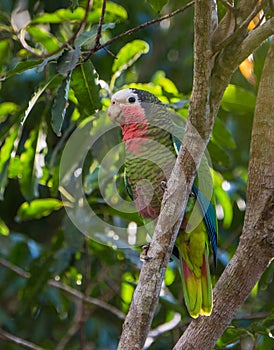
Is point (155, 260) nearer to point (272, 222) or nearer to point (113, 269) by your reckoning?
point (272, 222)

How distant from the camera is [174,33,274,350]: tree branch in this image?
1830 millimetres

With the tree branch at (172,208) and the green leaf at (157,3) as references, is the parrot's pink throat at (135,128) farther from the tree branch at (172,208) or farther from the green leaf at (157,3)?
the tree branch at (172,208)

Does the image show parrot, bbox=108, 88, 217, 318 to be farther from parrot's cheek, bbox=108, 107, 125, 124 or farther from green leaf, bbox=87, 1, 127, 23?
green leaf, bbox=87, 1, 127, 23

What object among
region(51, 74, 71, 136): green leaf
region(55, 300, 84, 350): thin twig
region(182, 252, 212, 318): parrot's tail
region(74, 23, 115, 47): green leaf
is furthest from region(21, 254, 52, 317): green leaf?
region(74, 23, 115, 47): green leaf

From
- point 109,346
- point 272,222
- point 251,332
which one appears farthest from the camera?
point 109,346

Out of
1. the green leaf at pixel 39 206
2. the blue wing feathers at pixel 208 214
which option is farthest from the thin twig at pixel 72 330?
the blue wing feathers at pixel 208 214

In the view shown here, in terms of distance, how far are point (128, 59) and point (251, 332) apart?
1114 mm

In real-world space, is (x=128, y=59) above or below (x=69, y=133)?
above

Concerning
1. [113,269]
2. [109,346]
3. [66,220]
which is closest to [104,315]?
[109,346]

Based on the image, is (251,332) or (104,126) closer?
(251,332)

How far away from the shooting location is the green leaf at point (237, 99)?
8.34ft

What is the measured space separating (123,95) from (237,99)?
47 cm

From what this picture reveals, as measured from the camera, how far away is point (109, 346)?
314 cm

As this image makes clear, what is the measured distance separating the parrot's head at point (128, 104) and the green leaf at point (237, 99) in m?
0.30
